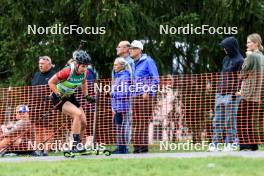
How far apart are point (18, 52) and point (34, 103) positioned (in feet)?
10.0

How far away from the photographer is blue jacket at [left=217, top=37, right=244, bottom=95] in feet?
41.0

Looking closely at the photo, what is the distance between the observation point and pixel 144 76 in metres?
13.0

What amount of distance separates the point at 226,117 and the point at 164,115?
338cm

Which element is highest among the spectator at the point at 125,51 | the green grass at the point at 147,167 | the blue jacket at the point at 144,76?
the spectator at the point at 125,51

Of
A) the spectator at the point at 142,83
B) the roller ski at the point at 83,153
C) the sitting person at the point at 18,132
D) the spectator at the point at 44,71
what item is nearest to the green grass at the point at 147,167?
the roller ski at the point at 83,153

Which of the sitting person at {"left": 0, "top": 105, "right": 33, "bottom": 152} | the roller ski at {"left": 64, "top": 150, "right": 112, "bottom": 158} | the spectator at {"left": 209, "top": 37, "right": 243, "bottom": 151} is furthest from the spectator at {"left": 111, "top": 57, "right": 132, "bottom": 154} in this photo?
the sitting person at {"left": 0, "top": 105, "right": 33, "bottom": 152}

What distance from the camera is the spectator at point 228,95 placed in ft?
40.9

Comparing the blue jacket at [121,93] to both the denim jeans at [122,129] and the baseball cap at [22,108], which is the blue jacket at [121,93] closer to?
the denim jeans at [122,129]

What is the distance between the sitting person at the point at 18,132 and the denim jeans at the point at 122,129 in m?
2.10

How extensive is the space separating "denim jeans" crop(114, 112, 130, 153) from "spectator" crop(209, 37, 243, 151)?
1488 millimetres

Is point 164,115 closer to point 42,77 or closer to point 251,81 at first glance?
point 42,77

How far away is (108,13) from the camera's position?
16.2m

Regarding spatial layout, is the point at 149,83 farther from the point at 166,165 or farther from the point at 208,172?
the point at 208,172

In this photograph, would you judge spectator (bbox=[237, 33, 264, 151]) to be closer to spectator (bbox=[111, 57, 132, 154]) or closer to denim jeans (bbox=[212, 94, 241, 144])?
denim jeans (bbox=[212, 94, 241, 144])
